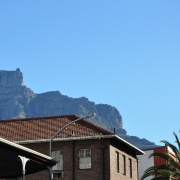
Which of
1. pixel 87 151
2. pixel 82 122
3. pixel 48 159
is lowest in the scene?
pixel 48 159

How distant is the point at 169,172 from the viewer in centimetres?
3812

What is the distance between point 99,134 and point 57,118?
20.1 feet

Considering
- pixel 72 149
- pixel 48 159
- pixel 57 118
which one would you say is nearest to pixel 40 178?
pixel 72 149

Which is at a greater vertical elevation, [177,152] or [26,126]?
[26,126]

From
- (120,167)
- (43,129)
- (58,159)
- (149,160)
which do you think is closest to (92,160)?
(58,159)

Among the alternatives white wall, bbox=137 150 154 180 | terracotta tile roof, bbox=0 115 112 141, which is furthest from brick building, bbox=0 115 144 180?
white wall, bbox=137 150 154 180

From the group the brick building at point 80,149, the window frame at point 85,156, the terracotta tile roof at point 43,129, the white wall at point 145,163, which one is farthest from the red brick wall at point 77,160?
the white wall at point 145,163

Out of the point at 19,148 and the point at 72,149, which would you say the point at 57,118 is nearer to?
the point at 72,149

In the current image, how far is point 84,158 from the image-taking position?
159 feet

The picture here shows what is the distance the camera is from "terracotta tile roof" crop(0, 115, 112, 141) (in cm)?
5003

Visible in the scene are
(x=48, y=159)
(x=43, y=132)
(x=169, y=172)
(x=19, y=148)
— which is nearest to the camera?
(x=19, y=148)

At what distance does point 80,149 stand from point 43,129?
479cm

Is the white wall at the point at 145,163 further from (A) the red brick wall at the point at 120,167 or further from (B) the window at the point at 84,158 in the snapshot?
(B) the window at the point at 84,158

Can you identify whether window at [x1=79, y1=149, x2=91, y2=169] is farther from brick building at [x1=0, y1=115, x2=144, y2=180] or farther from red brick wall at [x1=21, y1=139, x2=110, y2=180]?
red brick wall at [x1=21, y1=139, x2=110, y2=180]
